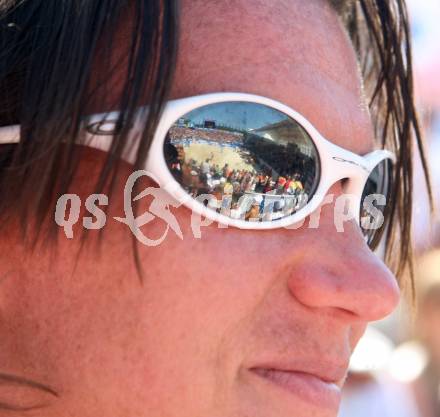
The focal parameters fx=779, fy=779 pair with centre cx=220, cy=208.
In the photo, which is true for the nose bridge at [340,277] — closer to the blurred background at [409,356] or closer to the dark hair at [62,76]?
the dark hair at [62,76]

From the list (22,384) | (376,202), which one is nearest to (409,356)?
(376,202)

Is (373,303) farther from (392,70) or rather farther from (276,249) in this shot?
(392,70)

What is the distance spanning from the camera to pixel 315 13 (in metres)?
1.86

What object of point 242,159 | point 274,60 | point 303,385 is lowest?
point 303,385

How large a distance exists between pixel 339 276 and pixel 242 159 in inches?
12.5

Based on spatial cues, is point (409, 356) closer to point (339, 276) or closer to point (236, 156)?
point (339, 276)

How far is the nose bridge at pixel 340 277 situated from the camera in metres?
1.58

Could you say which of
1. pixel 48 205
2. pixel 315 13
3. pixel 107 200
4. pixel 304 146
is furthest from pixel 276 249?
pixel 315 13

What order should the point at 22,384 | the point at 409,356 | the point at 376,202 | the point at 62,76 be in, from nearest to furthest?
the point at 62,76
the point at 22,384
the point at 376,202
the point at 409,356

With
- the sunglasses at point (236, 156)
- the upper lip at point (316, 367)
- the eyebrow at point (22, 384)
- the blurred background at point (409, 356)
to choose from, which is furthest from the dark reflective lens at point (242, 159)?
the blurred background at point (409, 356)

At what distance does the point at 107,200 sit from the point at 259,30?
1.65ft

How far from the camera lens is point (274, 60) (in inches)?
65.7

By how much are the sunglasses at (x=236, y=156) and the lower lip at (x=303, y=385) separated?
301 millimetres

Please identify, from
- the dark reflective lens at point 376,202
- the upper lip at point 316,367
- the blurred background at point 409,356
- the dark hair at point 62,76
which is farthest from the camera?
the blurred background at point 409,356
